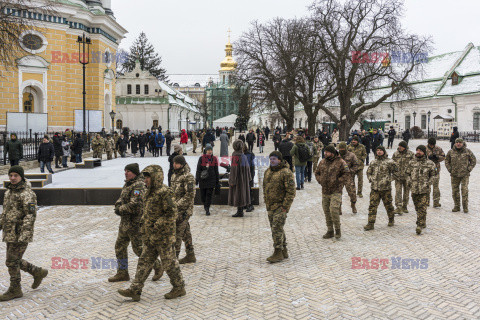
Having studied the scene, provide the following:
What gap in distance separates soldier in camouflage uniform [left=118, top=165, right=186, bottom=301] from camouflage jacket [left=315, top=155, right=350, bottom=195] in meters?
4.03

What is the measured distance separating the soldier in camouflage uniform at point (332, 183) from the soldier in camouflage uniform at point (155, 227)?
4.02 meters

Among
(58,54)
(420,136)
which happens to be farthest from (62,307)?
(420,136)

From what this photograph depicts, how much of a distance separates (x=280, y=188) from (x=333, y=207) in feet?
6.16

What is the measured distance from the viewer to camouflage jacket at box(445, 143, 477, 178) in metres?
11.0

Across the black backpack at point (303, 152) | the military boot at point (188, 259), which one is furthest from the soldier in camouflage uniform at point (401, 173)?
the military boot at point (188, 259)

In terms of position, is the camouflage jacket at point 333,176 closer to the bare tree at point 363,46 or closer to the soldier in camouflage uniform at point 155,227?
the soldier in camouflage uniform at point 155,227

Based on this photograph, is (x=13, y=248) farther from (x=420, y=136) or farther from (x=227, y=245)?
(x=420, y=136)

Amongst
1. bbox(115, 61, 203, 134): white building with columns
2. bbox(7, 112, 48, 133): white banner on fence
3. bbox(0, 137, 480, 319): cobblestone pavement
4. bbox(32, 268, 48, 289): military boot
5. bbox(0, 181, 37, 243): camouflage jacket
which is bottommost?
bbox(0, 137, 480, 319): cobblestone pavement

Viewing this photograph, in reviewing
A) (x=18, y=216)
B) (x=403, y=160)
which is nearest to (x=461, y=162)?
(x=403, y=160)

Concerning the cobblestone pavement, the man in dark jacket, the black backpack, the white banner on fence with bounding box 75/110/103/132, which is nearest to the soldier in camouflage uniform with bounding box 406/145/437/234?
the cobblestone pavement

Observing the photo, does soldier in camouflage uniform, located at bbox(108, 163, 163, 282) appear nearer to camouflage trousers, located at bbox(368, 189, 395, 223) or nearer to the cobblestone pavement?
the cobblestone pavement

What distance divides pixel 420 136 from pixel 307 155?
42.0 meters

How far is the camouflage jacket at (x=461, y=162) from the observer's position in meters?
11.0

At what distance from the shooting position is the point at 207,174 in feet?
35.6
